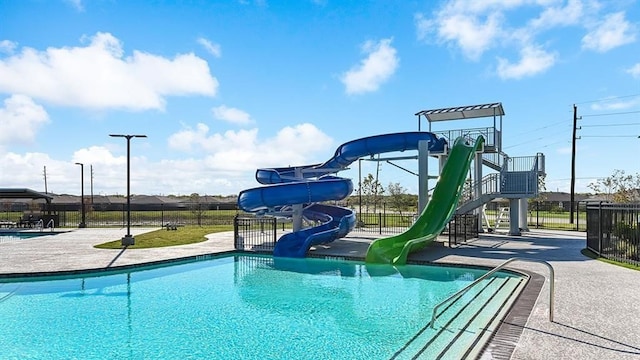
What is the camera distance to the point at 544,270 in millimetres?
11023

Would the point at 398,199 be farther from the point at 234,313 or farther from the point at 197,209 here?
the point at 234,313

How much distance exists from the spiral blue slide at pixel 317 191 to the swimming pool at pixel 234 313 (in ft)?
8.09

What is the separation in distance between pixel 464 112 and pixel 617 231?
34.2 feet

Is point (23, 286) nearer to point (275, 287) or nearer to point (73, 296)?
point (73, 296)

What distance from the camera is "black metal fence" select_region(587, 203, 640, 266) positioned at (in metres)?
11.9

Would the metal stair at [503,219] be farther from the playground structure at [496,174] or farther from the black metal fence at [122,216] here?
the black metal fence at [122,216]

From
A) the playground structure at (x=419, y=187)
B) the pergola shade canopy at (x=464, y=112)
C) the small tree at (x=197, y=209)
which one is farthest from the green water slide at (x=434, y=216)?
the small tree at (x=197, y=209)

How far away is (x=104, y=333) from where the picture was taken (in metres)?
7.39

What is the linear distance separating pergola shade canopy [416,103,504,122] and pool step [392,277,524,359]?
13.4 meters

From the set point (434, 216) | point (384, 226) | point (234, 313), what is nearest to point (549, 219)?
point (384, 226)

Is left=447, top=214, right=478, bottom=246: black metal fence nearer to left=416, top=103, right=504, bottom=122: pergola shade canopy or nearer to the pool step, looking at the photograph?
left=416, top=103, right=504, bottom=122: pergola shade canopy

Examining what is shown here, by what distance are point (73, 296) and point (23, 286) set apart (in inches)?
81.0

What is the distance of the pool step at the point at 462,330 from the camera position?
5.77 meters

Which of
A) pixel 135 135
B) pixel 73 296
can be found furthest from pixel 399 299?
pixel 135 135
